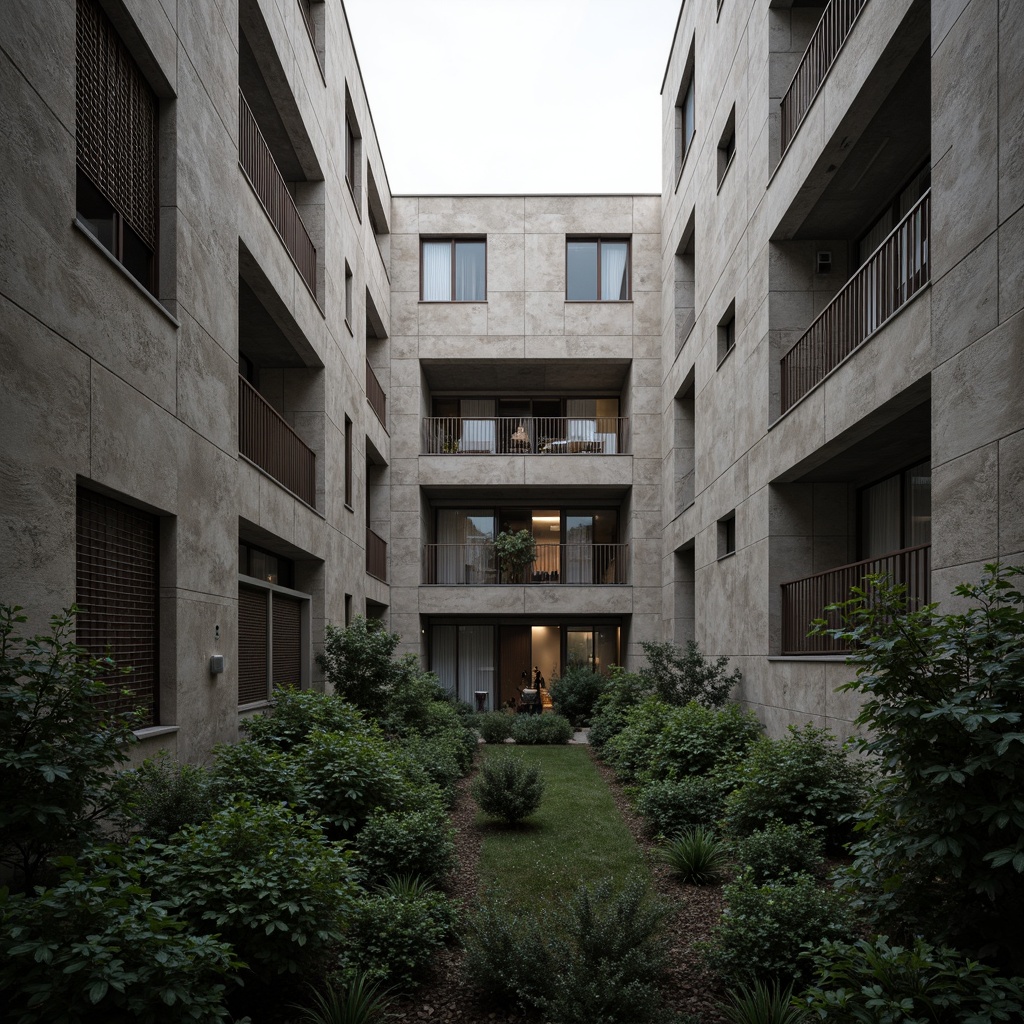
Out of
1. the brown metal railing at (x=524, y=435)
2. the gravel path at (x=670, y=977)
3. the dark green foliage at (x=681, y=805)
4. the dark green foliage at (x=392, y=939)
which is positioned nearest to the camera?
the gravel path at (x=670, y=977)

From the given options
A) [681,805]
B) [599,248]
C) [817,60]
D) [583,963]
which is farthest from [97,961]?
[599,248]

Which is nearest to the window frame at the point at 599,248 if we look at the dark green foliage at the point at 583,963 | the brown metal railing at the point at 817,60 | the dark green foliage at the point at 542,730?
the brown metal railing at the point at 817,60

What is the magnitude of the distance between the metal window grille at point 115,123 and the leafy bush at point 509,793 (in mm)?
7105

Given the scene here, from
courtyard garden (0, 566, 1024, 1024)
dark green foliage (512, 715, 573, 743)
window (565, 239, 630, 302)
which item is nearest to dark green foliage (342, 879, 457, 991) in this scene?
courtyard garden (0, 566, 1024, 1024)

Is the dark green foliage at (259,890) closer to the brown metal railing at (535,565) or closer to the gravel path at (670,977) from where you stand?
the gravel path at (670,977)

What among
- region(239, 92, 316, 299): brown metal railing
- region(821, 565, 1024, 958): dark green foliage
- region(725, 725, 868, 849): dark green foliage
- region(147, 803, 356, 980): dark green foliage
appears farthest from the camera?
region(239, 92, 316, 299): brown metal railing

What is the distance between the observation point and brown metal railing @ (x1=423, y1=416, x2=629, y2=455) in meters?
25.1

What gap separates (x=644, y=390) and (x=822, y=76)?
12.8 meters

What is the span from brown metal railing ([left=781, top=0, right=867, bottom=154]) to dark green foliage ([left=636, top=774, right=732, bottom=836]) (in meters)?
8.95

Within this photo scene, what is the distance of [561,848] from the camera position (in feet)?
31.2

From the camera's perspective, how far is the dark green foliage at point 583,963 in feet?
16.5

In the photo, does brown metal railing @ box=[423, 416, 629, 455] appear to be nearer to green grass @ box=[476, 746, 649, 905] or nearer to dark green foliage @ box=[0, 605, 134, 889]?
green grass @ box=[476, 746, 649, 905]

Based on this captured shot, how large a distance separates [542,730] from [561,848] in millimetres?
9040

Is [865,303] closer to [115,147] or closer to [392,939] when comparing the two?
[115,147]
